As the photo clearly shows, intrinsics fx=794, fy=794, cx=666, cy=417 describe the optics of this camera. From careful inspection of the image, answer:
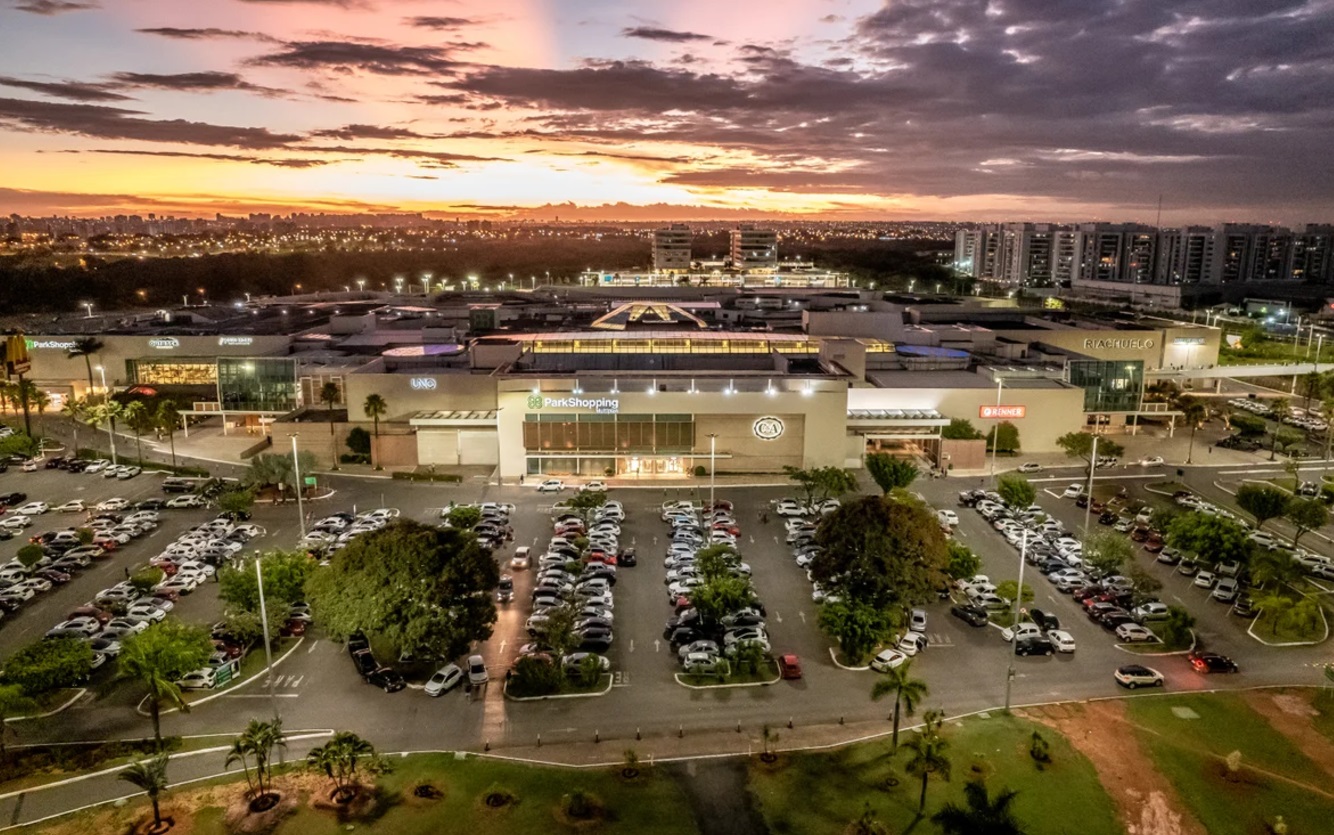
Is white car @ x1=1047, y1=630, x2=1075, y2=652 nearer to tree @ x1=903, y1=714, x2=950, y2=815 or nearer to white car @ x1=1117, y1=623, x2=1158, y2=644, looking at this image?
white car @ x1=1117, y1=623, x2=1158, y2=644

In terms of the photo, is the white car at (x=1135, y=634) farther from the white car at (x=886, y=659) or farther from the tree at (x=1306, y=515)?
the tree at (x=1306, y=515)

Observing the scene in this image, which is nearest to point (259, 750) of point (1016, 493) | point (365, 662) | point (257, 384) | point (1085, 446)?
point (365, 662)

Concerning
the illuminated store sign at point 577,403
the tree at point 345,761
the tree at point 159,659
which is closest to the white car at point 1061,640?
the tree at point 345,761

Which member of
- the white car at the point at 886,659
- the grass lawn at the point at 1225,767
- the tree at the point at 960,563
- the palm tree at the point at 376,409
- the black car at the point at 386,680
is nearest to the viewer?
the grass lawn at the point at 1225,767

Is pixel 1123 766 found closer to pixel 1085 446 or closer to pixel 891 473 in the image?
pixel 891 473

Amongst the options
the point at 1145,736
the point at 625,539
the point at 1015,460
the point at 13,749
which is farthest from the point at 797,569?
the point at 13,749

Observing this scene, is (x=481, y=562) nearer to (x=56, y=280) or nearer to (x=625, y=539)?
(x=625, y=539)

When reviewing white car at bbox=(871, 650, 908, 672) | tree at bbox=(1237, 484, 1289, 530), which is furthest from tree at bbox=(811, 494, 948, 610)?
tree at bbox=(1237, 484, 1289, 530)
